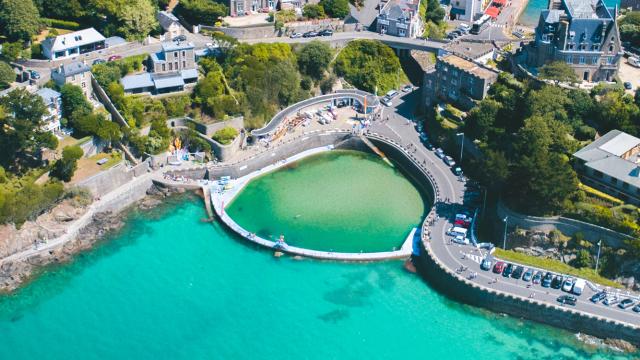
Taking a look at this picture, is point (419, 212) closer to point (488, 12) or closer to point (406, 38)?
point (406, 38)

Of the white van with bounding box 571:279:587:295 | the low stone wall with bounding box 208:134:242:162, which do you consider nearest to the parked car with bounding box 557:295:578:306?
the white van with bounding box 571:279:587:295

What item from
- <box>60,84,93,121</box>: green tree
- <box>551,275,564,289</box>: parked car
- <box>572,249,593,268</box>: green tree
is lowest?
<box>551,275,564,289</box>: parked car

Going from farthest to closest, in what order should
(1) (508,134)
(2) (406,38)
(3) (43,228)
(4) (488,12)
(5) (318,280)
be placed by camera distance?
(4) (488,12) → (2) (406,38) → (1) (508,134) → (3) (43,228) → (5) (318,280)

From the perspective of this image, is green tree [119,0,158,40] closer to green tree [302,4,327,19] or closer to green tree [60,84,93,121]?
green tree [60,84,93,121]

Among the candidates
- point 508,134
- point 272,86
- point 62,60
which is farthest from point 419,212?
point 62,60

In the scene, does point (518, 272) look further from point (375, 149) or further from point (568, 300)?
point (375, 149)

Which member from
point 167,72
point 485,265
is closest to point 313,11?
point 167,72
